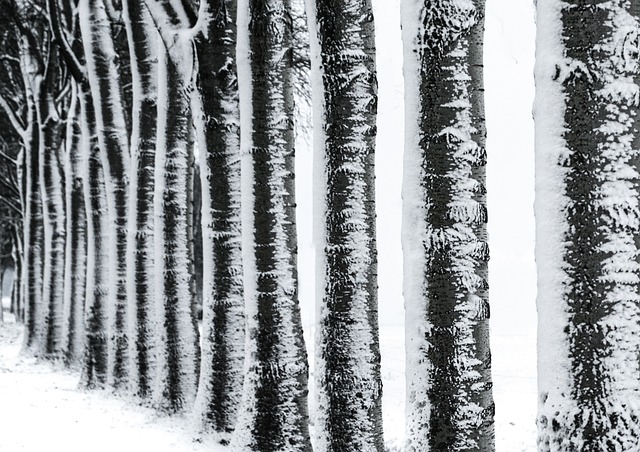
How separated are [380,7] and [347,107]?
1.88m

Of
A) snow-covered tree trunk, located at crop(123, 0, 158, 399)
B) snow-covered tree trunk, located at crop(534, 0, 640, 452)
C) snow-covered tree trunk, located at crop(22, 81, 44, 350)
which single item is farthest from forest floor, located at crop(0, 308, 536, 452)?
snow-covered tree trunk, located at crop(534, 0, 640, 452)

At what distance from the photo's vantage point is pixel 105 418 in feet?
33.2

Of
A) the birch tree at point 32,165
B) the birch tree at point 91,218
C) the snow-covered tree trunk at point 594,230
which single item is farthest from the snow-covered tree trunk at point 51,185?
the snow-covered tree trunk at point 594,230

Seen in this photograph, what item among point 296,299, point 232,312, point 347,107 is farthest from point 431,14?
point 232,312

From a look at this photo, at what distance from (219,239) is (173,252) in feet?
6.58

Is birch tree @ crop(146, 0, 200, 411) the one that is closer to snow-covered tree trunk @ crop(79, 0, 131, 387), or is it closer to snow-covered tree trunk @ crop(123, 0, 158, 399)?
snow-covered tree trunk @ crop(123, 0, 158, 399)

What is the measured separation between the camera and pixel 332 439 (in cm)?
666

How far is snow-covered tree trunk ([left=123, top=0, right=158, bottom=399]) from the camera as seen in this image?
1171cm

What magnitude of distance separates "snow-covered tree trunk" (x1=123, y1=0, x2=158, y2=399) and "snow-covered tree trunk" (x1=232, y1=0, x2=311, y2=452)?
4412 millimetres

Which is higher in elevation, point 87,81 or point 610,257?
point 87,81

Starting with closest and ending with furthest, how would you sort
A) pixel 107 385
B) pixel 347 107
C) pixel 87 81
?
pixel 347 107 → pixel 107 385 → pixel 87 81

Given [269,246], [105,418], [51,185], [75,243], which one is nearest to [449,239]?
[269,246]

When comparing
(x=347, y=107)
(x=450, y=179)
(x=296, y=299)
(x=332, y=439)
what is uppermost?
(x=347, y=107)

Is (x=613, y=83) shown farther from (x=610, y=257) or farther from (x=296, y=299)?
(x=296, y=299)
